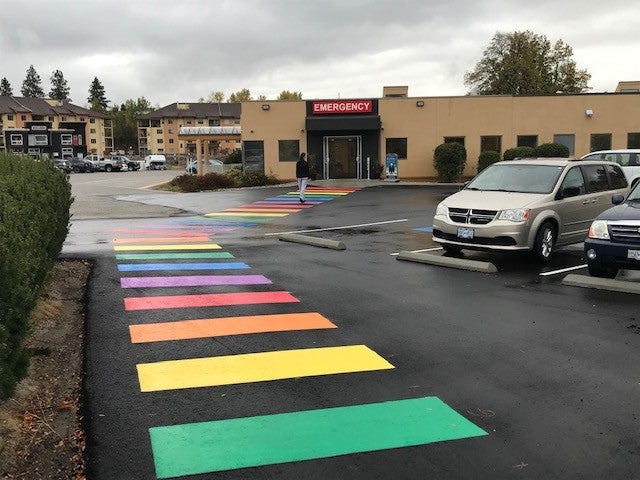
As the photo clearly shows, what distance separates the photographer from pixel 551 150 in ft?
101

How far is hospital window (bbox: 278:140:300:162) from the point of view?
3444 centimetres

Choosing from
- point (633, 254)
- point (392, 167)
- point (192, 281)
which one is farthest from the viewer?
point (392, 167)

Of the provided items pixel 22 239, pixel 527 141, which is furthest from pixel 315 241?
pixel 527 141

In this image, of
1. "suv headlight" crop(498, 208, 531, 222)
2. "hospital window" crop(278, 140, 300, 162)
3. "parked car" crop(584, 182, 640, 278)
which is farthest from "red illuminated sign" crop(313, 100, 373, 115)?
"parked car" crop(584, 182, 640, 278)

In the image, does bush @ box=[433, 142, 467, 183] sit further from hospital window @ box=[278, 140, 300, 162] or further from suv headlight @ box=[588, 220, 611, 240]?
suv headlight @ box=[588, 220, 611, 240]

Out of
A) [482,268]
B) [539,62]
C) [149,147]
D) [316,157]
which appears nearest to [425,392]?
[482,268]

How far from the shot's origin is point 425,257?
10828 mm

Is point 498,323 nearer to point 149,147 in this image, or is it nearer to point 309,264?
point 309,264

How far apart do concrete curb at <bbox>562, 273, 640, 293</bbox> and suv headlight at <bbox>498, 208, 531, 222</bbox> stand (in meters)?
1.39

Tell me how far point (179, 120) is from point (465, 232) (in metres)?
121

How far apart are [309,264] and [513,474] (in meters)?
7.28

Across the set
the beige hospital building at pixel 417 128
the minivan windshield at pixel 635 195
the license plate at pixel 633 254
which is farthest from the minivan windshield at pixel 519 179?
the beige hospital building at pixel 417 128

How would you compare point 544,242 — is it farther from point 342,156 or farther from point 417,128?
point 342,156

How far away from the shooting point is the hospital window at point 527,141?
34.3 m
